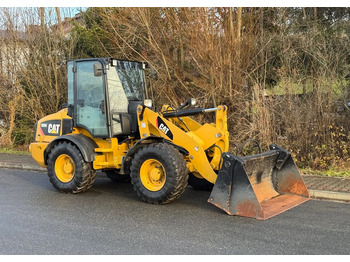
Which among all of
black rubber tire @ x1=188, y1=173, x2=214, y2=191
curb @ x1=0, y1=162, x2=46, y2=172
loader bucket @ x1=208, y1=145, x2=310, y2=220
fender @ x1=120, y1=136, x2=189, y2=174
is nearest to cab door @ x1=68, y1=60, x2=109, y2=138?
fender @ x1=120, y1=136, x2=189, y2=174

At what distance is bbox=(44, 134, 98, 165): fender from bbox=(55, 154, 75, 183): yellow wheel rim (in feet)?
1.09

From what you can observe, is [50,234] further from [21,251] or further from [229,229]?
[229,229]

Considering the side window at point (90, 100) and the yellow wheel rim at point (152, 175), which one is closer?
the yellow wheel rim at point (152, 175)

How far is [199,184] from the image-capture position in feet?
25.3

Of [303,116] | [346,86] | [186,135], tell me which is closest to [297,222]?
[186,135]

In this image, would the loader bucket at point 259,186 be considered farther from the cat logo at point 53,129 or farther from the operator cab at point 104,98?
the cat logo at point 53,129

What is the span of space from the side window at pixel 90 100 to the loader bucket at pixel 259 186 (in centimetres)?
259

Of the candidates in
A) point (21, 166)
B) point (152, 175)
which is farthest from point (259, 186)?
point (21, 166)

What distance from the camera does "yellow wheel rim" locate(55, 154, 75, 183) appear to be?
304 inches

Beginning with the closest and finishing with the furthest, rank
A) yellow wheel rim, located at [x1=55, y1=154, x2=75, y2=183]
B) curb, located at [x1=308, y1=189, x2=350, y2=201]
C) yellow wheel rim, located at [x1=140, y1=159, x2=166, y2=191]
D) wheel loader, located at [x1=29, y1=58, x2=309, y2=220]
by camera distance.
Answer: wheel loader, located at [x1=29, y1=58, x2=309, y2=220] < yellow wheel rim, located at [x1=140, y1=159, x2=166, y2=191] < curb, located at [x1=308, y1=189, x2=350, y2=201] < yellow wheel rim, located at [x1=55, y1=154, x2=75, y2=183]

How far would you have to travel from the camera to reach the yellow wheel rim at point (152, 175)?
6.69 meters

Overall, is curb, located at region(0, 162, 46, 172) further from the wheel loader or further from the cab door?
the cab door

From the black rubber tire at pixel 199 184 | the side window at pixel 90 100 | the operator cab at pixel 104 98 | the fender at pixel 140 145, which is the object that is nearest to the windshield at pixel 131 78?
→ the operator cab at pixel 104 98

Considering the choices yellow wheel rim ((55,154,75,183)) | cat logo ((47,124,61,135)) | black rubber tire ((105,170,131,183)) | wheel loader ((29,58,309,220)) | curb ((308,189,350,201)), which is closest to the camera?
wheel loader ((29,58,309,220))
